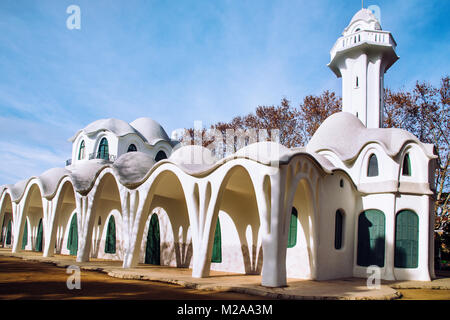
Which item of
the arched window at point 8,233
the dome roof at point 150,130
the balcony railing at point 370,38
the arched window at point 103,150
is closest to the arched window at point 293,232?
the balcony railing at point 370,38

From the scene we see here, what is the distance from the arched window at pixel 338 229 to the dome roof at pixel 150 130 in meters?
14.9

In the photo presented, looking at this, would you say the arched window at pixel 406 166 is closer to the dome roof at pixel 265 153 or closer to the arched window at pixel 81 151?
the dome roof at pixel 265 153

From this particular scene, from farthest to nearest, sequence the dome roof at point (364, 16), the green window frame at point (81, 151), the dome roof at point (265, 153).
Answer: the green window frame at point (81, 151) < the dome roof at point (364, 16) < the dome roof at point (265, 153)

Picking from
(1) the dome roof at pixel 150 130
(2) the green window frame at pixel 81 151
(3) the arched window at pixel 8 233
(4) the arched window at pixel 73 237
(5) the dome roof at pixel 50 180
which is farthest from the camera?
(3) the arched window at pixel 8 233

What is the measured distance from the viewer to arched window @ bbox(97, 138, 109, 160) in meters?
24.5

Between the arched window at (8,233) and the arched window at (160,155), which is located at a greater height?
the arched window at (160,155)

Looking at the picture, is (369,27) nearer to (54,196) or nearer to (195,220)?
(195,220)

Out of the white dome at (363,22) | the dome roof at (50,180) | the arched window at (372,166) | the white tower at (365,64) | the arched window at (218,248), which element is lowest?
the arched window at (218,248)

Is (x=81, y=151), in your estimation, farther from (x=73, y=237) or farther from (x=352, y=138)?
(x=352, y=138)

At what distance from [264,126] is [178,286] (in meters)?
19.6

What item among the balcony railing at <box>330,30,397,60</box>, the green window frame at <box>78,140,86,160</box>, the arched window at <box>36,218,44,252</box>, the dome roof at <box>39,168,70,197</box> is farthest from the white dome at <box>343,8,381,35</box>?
the arched window at <box>36,218,44,252</box>

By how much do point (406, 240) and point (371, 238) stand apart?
4.15 feet

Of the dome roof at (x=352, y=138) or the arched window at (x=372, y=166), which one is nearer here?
the dome roof at (x=352, y=138)

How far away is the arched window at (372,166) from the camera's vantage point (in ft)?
51.6
